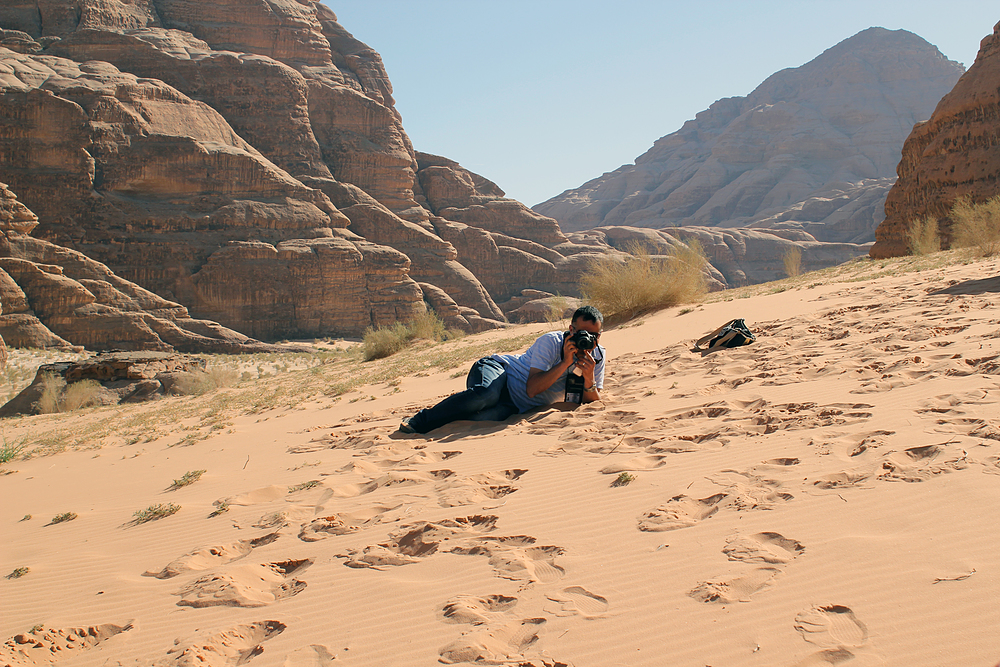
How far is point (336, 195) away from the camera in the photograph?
42.5m

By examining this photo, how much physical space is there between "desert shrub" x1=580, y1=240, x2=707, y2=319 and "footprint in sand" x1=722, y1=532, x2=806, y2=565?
10.9m

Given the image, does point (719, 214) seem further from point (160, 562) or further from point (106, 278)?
point (160, 562)

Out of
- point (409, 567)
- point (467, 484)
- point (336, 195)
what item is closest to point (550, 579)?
point (409, 567)

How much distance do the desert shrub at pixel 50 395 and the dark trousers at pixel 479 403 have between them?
11815 millimetres

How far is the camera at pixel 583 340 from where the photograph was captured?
16.3 ft

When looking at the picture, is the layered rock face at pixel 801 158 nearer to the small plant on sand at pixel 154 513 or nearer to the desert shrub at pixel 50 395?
the desert shrub at pixel 50 395

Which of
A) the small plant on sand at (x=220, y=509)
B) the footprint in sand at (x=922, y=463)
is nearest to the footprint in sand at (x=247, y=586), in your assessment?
the small plant on sand at (x=220, y=509)

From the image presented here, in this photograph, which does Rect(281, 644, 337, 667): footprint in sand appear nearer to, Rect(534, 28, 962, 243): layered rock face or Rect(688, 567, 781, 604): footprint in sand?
Rect(688, 567, 781, 604): footprint in sand

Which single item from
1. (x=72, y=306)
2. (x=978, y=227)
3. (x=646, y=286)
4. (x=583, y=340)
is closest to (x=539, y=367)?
(x=583, y=340)

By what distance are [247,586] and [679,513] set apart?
1.90 metres

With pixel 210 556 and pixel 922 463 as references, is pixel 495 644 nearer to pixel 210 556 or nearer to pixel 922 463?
pixel 210 556

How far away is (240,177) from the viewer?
3531 cm

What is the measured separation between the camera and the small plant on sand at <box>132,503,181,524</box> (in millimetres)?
4027

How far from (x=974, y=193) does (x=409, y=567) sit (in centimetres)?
2076
